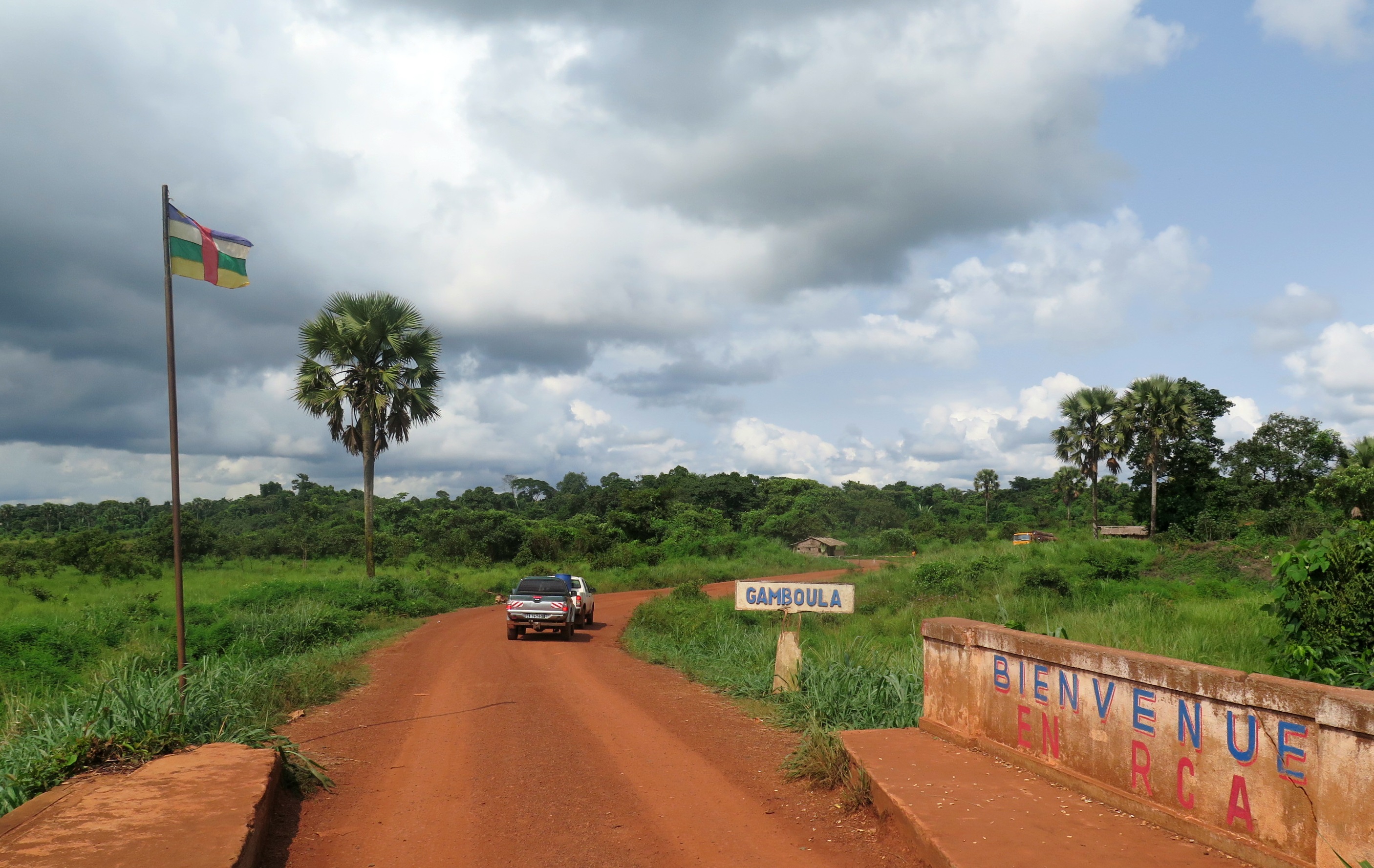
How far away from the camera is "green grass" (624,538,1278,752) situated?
32.6ft

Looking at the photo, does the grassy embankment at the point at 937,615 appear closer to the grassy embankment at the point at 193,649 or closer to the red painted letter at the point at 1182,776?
the red painted letter at the point at 1182,776

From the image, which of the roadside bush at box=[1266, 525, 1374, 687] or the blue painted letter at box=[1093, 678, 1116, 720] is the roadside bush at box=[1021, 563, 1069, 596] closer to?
the roadside bush at box=[1266, 525, 1374, 687]

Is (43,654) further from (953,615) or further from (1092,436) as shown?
(1092,436)

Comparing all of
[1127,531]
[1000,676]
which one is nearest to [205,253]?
[1000,676]

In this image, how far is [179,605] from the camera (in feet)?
27.6

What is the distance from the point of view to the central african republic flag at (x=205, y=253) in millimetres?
8984

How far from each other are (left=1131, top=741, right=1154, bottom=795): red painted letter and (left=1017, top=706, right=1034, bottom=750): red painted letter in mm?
1072

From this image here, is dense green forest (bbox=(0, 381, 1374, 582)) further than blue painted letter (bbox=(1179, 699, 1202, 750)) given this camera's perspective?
Yes

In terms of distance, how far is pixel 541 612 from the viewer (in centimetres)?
1994

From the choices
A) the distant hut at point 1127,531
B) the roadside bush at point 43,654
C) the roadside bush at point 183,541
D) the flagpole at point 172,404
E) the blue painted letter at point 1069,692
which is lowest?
the distant hut at point 1127,531

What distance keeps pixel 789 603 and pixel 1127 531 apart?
5371cm

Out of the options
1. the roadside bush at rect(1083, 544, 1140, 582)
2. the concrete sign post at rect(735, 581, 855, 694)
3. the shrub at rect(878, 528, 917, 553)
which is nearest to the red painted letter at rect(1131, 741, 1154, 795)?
the concrete sign post at rect(735, 581, 855, 694)

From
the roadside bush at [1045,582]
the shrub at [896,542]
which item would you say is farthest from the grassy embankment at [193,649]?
the shrub at [896,542]

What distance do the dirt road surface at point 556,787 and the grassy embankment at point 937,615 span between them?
0.76 m
